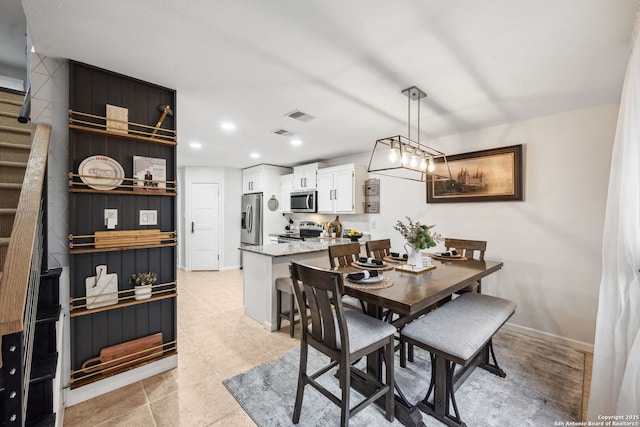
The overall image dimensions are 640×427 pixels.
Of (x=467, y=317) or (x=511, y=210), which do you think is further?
(x=511, y=210)

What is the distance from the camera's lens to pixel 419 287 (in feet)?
6.05

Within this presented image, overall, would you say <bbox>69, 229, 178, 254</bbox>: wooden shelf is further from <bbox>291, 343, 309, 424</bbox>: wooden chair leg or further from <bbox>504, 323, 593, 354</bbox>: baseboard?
<bbox>504, 323, 593, 354</bbox>: baseboard

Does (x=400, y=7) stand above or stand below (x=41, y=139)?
above

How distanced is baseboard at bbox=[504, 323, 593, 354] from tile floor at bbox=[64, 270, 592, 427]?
0.17m

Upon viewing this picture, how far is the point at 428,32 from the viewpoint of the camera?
1613 millimetres

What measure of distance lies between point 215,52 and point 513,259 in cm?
369

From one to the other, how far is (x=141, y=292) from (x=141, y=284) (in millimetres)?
63

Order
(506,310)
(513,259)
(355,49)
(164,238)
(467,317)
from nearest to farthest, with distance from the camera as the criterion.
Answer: (355,49) → (467,317) → (506,310) → (164,238) → (513,259)

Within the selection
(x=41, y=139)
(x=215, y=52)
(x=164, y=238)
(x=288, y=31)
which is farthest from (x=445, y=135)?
(x=41, y=139)

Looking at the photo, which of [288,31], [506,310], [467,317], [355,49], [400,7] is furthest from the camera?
[506,310]

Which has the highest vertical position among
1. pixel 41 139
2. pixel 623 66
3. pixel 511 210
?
pixel 623 66

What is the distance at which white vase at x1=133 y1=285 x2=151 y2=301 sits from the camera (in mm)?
2152

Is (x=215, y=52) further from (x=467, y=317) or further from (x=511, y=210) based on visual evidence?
(x=511, y=210)

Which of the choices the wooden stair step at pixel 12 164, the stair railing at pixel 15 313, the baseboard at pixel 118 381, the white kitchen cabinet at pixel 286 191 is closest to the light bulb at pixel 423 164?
the stair railing at pixel 15 313
